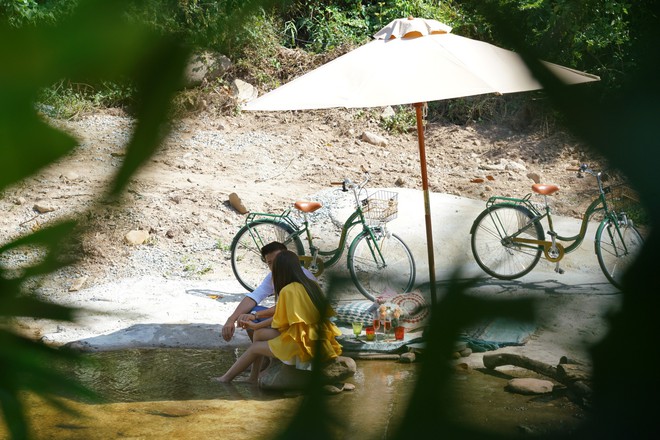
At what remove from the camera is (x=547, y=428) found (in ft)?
1.02

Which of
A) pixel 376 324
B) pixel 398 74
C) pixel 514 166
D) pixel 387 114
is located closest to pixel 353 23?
pixel 387 114

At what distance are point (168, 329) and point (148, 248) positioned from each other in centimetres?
132

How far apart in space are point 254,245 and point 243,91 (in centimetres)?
235

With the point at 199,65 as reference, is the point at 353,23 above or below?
above

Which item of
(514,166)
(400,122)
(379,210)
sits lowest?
(379,210)

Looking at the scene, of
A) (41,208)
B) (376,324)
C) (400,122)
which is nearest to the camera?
(41,208)

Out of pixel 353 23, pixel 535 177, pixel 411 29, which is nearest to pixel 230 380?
pixel 411 29

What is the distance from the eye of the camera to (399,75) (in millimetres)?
4898

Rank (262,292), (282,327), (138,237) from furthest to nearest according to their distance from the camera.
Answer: (138,237) < (262,292) < (282,327)

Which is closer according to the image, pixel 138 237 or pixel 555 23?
pixel 555 23

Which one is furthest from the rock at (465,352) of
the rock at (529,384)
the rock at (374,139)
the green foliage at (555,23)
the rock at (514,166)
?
the rock at (374,139)

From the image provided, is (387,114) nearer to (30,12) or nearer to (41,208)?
(41,208)

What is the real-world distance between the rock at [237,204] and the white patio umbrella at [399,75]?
2.05 metres

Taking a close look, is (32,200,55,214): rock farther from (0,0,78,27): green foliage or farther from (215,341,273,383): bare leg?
(215,341,273,383): bare leg
